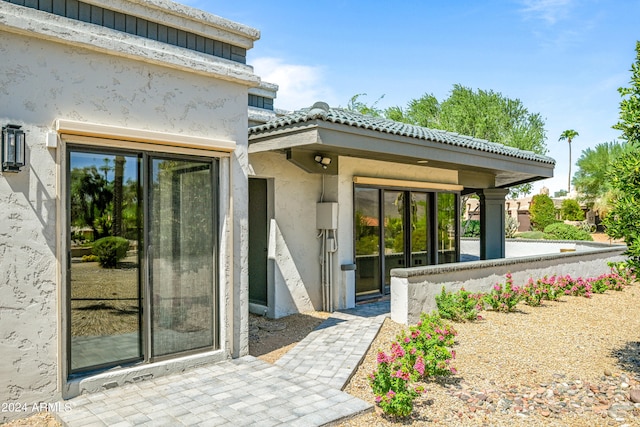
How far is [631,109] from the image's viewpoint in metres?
6.04

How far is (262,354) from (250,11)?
811 cm

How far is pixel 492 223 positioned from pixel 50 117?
13.7 meters

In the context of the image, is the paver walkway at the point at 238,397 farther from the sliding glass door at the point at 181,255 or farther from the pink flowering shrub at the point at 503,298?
the pink flowering shrub at the point at 503,298

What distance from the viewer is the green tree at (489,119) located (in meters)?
34.3

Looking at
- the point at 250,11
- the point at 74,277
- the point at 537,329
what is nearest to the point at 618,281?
the point at 537,329

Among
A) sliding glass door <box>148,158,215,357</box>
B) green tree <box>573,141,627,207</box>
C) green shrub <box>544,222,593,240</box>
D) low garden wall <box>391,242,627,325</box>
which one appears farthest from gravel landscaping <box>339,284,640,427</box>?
green tree <box>573,141,627,207</box>

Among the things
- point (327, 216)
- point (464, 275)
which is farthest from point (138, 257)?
point (464, 275)

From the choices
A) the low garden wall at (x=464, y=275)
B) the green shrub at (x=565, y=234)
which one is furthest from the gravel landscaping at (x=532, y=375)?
the green shrub at (x=565, y=234)

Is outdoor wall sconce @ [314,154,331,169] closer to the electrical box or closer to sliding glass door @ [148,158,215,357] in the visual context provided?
the electrical box

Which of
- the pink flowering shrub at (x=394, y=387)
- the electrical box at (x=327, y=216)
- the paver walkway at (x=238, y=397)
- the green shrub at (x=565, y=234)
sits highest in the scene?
the electrical box at (x=327, y=216)

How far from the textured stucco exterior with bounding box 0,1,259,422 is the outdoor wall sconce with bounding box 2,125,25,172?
10cm

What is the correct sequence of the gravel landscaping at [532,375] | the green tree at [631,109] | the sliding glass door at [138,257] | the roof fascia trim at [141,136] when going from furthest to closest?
1. the green tree at [631,109]
2. the sliding glass door at [138,257]
3. the gravel landscaping at [532,375]
4. the roof fascia trim at [141,136]

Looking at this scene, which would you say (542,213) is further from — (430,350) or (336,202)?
(430,350)

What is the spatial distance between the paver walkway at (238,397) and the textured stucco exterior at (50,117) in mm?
345
